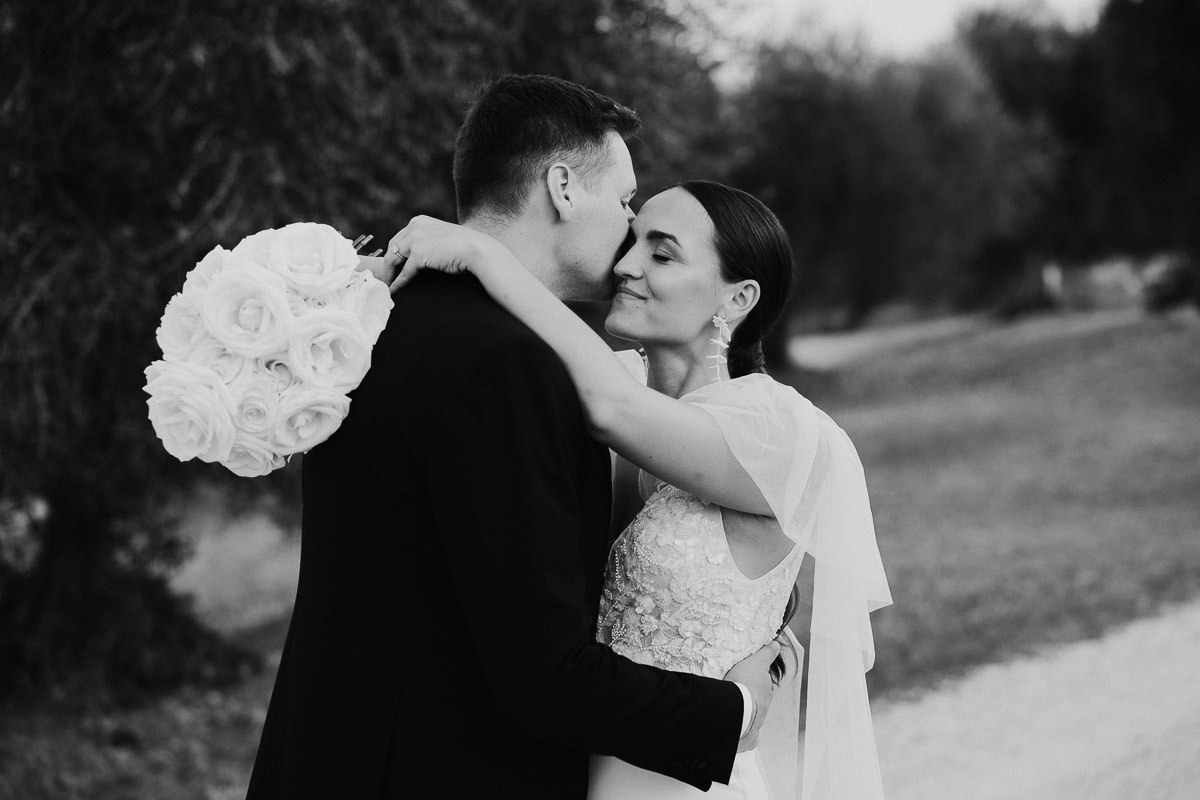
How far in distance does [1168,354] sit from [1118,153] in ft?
19.0

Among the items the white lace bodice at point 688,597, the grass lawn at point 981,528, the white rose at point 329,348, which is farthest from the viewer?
the grass lawn at point 981,528

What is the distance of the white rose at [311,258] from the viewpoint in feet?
7.06

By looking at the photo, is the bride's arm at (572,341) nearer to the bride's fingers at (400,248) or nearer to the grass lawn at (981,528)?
the bride's fingers at (400,248)

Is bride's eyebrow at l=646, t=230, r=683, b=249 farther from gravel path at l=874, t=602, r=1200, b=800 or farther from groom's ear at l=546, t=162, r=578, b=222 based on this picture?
gravel path at l=874, t=602, r=1200, b=800

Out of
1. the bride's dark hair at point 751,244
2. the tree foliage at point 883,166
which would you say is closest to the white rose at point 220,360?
the bride's dark hair at point 751,244

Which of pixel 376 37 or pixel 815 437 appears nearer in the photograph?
pixel 815 437

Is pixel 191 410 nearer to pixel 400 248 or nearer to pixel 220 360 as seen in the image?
pixel 220 360

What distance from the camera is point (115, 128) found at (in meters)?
6.12

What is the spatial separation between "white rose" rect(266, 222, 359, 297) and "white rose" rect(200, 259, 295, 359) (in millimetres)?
36

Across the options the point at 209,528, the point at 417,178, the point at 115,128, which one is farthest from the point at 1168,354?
the point at 115,128

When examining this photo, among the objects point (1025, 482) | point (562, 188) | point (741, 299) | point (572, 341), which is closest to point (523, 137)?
point (562, 188)

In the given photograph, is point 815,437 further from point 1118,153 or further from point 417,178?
point 1118,153

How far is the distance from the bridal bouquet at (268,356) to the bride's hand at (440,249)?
0.29 ft

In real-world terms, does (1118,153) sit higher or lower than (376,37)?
higher
